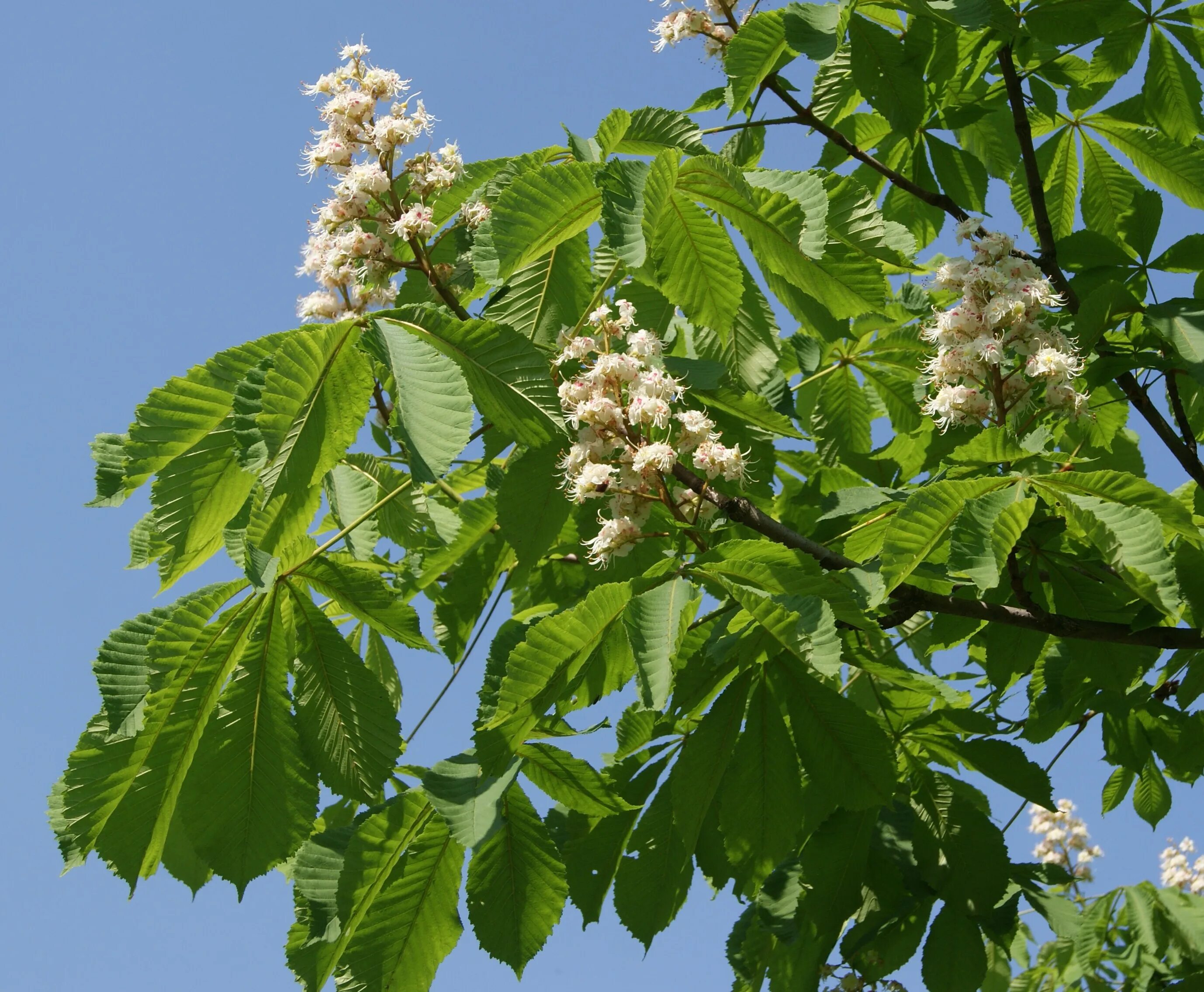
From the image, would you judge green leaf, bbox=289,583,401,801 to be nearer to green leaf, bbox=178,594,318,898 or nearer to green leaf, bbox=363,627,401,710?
green leaf, bbox=178,594,318,898

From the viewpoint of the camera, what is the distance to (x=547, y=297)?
6.71 feet

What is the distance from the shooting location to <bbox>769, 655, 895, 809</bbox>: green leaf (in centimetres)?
181

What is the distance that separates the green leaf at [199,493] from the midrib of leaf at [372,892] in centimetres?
61

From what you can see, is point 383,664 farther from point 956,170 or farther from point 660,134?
point 956,170

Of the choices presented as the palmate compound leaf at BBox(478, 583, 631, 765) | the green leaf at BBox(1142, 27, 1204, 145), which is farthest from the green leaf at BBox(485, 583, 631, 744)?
the green leaf at BBox(1142, 27, 1204, 145)

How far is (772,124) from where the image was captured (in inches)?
101

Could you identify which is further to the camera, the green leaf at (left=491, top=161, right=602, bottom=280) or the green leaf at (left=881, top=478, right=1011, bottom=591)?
the green leaf at (left=491, top=161, right=602, bottom=280)

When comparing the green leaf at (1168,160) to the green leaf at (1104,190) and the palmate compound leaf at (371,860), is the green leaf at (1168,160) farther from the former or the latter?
the palmate compound leaf at (371,860)

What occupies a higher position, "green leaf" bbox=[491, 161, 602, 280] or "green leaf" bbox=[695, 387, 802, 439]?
"green leaf" bbox=[491, 161, 602, 280]

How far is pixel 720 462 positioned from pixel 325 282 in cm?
100

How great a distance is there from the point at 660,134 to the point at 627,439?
561mm

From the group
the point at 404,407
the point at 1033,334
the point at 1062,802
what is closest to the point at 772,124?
the point at 1033,334

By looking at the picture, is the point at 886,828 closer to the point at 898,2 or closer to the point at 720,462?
the point at 720,462

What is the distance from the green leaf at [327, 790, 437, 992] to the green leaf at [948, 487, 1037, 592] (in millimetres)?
1018
